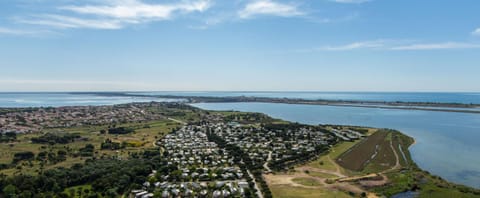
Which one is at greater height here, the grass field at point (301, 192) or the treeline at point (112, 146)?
the treeline at point (112, 146)

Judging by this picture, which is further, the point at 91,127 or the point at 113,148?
the point at 91,127

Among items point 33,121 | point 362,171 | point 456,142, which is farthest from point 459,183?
point 33,121

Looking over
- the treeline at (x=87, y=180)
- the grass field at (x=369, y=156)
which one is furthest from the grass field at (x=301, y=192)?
the treeline at (x=87, y=180)

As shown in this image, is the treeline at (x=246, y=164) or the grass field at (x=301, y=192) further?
the treeline at (x=246, y=164)

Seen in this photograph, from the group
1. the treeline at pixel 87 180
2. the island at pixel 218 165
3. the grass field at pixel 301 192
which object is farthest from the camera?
the island at pixel 218 165

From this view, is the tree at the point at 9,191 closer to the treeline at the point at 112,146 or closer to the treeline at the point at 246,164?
the treeline at the point at 112,146

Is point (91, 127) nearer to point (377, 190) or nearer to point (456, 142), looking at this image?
point (377, 190)

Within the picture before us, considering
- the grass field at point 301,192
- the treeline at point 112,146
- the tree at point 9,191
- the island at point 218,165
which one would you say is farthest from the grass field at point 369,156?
the tree at point 9,191

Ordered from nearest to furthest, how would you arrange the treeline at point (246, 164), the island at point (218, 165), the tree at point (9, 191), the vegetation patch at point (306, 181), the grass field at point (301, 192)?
1. the tree at point (9, 191)
2. the grass field at point (301, 192)
3. the island at point (218, 165)
4. the treeline at point (246, 164)
5. the vegetation patch at point (306, 181)

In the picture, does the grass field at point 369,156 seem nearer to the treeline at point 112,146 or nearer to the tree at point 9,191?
the treeline at point 112,146
